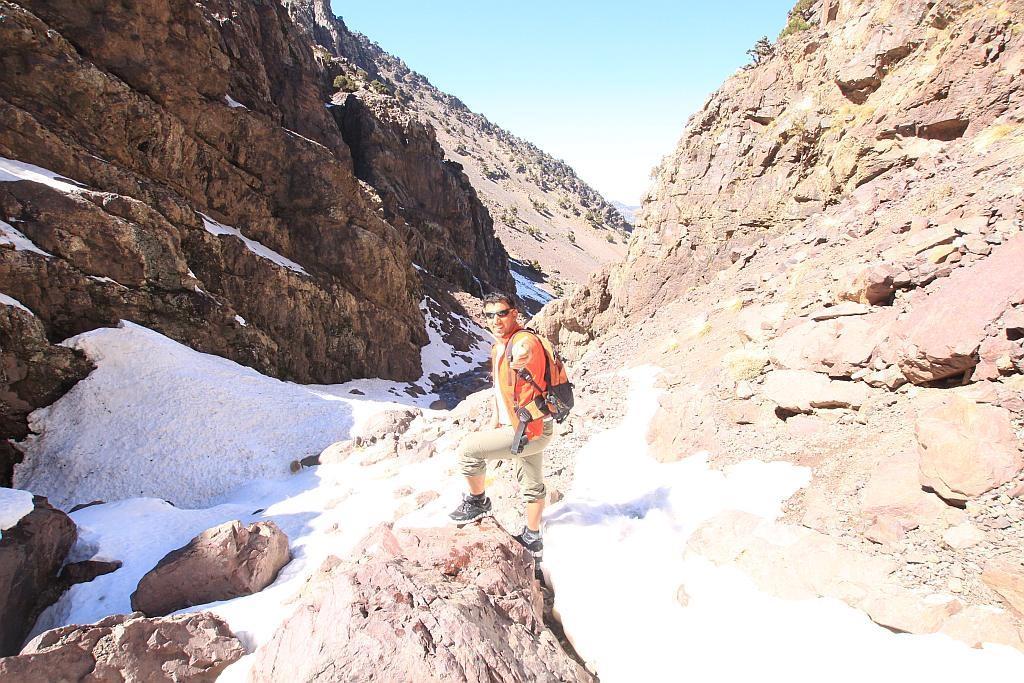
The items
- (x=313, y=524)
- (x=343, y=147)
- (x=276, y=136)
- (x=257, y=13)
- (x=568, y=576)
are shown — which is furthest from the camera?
(x=343, y=147)

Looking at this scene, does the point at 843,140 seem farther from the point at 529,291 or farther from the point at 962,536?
the point at 529,291

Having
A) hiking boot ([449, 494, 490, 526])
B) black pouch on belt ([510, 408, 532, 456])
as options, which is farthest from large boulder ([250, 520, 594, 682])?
black pouch on belt ([510, 408, 532, 456])

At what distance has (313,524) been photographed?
6.89m

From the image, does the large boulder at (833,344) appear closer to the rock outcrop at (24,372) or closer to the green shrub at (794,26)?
the green shrub at (794,26)

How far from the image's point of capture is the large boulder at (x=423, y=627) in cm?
292

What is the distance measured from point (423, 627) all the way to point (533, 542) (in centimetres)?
166

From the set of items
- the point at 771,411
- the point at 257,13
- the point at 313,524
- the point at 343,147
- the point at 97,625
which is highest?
the point at 257,13

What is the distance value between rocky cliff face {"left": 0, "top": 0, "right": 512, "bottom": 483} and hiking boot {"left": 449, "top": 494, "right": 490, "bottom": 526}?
13.8 m

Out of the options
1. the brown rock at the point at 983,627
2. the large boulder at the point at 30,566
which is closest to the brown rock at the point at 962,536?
the brown rock at the point at 983,627

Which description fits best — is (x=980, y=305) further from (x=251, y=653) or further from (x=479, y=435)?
(x=251, y=653)

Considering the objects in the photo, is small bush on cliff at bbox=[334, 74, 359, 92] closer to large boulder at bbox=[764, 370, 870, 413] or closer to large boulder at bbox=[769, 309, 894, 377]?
large boulder at bbox=[769, 309, 894, 377]

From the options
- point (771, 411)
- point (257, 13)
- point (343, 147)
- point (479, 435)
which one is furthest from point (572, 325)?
point (257, 13)

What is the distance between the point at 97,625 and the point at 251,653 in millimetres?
1209

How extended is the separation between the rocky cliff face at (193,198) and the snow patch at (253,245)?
0.13m
